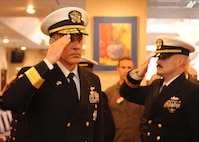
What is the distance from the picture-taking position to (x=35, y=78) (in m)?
1.85

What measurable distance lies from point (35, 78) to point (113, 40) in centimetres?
278

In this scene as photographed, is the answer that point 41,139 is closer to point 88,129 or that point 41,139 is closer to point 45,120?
point 45,120

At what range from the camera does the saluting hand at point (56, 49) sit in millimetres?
1909

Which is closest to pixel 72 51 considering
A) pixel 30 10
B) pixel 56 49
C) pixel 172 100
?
pixel 56 49

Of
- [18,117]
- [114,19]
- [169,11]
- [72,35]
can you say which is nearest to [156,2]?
[169,11]

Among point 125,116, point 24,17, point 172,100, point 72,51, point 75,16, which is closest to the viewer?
point 72,51

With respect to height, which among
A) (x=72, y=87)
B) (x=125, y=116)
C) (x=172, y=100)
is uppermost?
(x=72, y=87)

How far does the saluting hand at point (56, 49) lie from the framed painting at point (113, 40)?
2581mm

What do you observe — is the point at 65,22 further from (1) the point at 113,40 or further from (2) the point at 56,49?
(1) the point at 113,40

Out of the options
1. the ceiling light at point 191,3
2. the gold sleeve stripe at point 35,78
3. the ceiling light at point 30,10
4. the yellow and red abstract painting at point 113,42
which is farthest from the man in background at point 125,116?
the ceiling light at point 30,10

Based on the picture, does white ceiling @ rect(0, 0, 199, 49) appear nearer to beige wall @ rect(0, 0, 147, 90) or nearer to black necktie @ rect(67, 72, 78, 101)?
beige wall @ rect(0, 0, 147, 90)

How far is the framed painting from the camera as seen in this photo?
4547 mm

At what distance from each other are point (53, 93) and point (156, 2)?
4.08 metres

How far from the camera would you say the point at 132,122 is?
3770 mm
